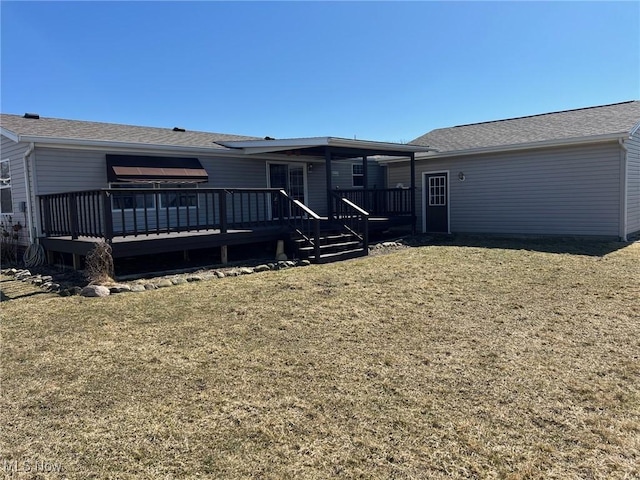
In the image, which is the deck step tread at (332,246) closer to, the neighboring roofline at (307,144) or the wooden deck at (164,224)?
the wooden deck at (164,224)

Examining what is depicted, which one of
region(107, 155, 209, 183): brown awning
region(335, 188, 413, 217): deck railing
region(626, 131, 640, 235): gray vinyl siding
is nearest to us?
region(107, 155, 209, 183): brown awning

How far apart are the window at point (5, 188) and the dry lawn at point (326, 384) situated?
17.9 feet

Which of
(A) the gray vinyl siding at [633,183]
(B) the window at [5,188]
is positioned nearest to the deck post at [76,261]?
(B) the window at [5,188]

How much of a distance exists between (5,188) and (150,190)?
5.49m

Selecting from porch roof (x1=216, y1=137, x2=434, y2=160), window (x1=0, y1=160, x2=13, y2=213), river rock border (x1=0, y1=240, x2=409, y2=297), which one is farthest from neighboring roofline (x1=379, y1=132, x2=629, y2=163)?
window (x1=0, y1=160, x2=13, y2=213)

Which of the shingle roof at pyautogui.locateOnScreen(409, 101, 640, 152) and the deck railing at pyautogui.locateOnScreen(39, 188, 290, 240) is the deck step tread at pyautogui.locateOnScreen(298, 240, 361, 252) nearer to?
the deck railing at pyautogui.locateOnScreen(39, 188, 290, 240)

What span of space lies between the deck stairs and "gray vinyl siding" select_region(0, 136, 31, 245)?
573 cm

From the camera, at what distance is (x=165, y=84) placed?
53.2 ft

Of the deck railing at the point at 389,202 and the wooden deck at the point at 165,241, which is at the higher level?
the deck railing at the point at 389,202

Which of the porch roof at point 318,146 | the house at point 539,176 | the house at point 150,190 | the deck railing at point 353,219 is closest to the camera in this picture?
the house at point 150,190

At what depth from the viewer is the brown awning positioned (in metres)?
9.63

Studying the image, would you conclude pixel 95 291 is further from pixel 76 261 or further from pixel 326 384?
pixel 326 384

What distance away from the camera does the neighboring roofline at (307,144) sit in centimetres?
1020

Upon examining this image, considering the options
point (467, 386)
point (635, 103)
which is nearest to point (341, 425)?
point (467, 386)
